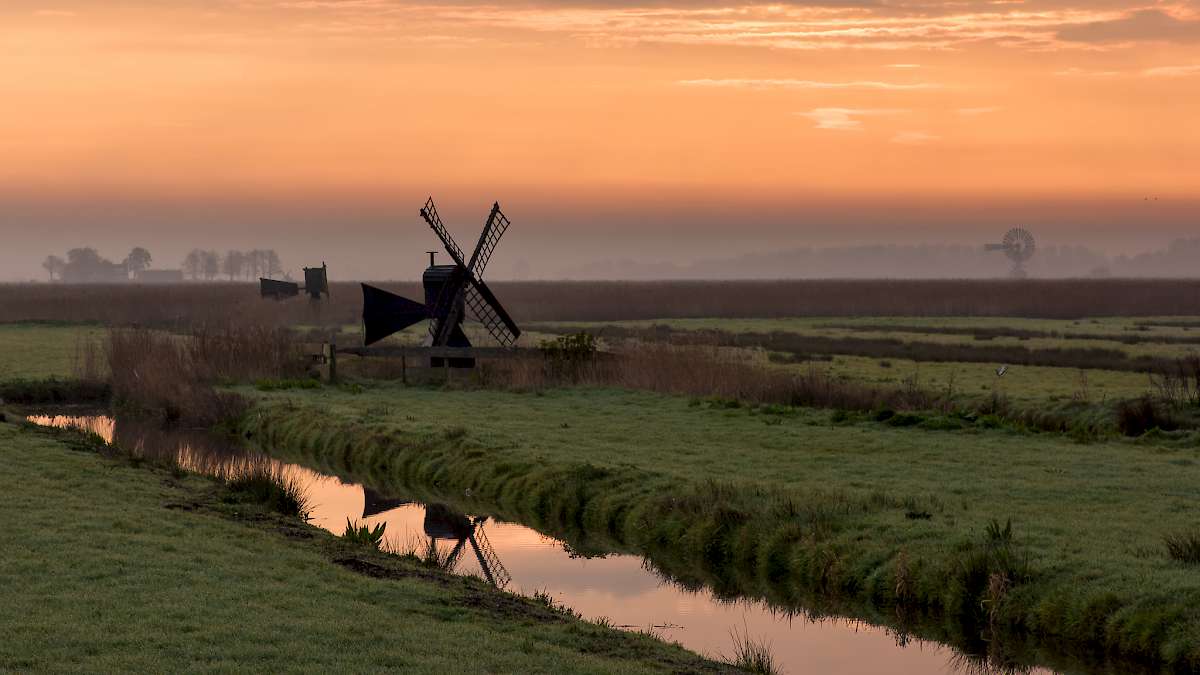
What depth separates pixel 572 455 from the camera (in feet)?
85.5

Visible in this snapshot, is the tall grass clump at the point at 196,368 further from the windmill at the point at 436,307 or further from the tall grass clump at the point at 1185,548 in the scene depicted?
the tall grass clump at the point at 1185,548

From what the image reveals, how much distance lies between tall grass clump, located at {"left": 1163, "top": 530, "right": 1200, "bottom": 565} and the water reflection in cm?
310

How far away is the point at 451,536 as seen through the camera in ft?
Result: 72.7

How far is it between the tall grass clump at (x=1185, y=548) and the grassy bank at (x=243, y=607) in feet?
22.5

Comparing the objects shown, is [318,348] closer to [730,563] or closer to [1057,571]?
[730,563]

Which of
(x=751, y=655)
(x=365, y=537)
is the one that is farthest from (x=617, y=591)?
(x=365, y=537)

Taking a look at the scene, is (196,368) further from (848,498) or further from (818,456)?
(848,498)

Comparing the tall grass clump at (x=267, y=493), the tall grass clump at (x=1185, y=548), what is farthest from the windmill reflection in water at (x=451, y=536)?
the tall grass clump at (x=1185, y=548)

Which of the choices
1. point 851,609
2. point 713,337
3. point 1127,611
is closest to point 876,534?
point 851,609

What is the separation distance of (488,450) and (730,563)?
9.28 metres

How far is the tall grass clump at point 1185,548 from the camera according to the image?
16094 mm

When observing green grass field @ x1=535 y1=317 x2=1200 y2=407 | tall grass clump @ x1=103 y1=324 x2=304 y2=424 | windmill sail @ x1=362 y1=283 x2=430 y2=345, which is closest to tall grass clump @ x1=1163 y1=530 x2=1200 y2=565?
green grass field @ x1=535 y1=317 x2=1200 y2=407

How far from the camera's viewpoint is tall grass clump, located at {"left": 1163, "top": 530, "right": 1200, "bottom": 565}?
1609 centimetres

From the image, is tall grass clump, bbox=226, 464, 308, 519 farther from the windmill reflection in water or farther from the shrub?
the shrub
